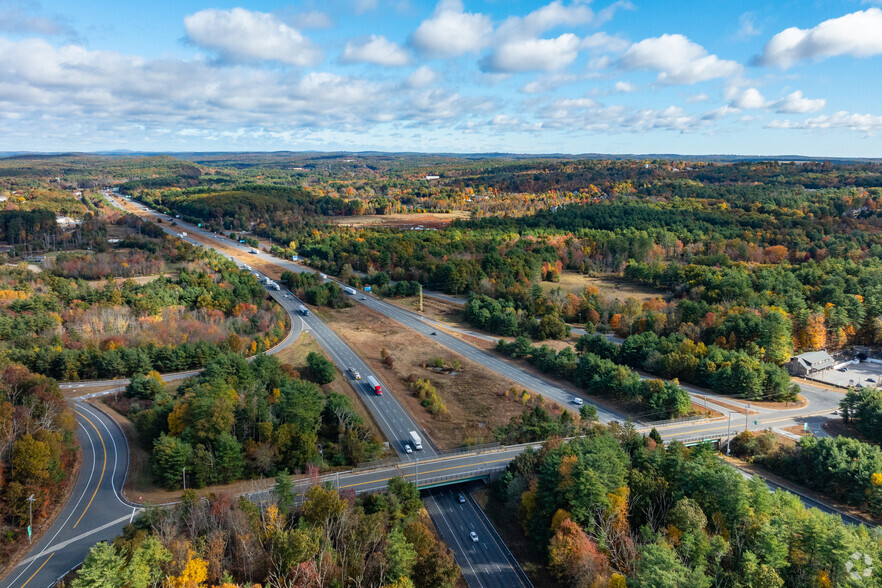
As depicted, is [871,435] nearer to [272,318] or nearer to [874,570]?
[874,570]

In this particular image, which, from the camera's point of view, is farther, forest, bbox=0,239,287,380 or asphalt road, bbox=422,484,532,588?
forest, bbox=0,239,287,380

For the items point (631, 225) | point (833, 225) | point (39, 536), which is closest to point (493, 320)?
point (39, 536)

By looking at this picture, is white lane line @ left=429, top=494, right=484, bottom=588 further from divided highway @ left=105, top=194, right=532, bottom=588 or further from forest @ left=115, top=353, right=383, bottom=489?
forest @ left=115, top=353, right=383, bottom=489

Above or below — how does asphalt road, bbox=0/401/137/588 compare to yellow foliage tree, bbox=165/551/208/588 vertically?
below

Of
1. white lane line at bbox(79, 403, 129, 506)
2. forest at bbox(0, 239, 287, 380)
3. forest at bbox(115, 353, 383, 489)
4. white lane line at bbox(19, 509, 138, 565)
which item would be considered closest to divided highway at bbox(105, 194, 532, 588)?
forest at bbox(115, 353, 383, 489)

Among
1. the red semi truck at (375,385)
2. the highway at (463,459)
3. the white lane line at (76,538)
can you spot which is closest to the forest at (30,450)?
the white lane line at (76,538)

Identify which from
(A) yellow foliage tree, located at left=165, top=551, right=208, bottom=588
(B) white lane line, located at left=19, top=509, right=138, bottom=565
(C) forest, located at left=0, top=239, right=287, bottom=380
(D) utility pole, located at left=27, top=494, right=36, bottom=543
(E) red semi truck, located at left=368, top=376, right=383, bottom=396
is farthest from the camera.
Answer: (C) forest, located at left=0, top=239, right=287, bottom=380
